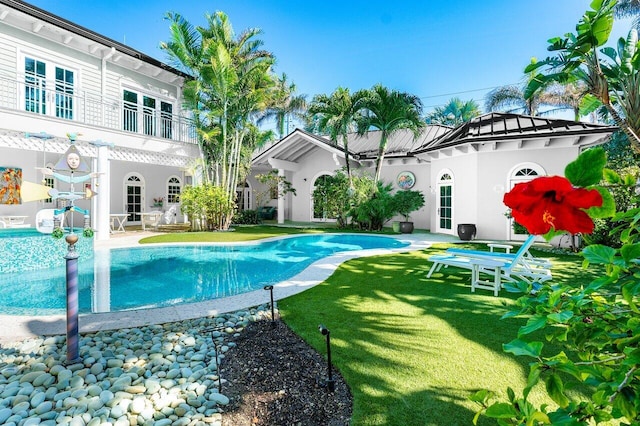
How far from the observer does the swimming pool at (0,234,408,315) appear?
625cm

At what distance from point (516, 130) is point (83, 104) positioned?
59.4ft

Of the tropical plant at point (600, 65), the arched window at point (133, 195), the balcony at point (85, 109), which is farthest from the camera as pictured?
the arched window at point (133, 195)

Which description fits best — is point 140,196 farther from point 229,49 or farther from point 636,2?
point 636,2

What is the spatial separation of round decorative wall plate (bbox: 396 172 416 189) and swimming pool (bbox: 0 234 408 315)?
6622 mm

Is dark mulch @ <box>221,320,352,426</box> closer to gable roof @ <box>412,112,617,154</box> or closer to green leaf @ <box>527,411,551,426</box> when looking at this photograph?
green leaf @ <box>527,411,551,426</box>

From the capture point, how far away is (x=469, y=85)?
120 feet

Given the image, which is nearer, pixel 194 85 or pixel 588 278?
pixel 588 278

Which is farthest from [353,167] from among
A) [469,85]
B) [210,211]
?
[469,85]

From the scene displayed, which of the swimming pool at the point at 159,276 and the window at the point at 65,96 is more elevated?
the window at the point at 65,96

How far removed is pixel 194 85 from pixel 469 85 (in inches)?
1248

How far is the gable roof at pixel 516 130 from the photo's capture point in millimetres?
12445

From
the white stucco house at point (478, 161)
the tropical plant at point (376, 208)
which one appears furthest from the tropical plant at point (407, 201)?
the white stucco house at point (478, 161)

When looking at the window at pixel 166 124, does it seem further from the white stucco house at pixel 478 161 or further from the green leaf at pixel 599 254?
the green leaf at pixel 599 254

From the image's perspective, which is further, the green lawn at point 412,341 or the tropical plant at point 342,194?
the tropical plant at point 342,194
